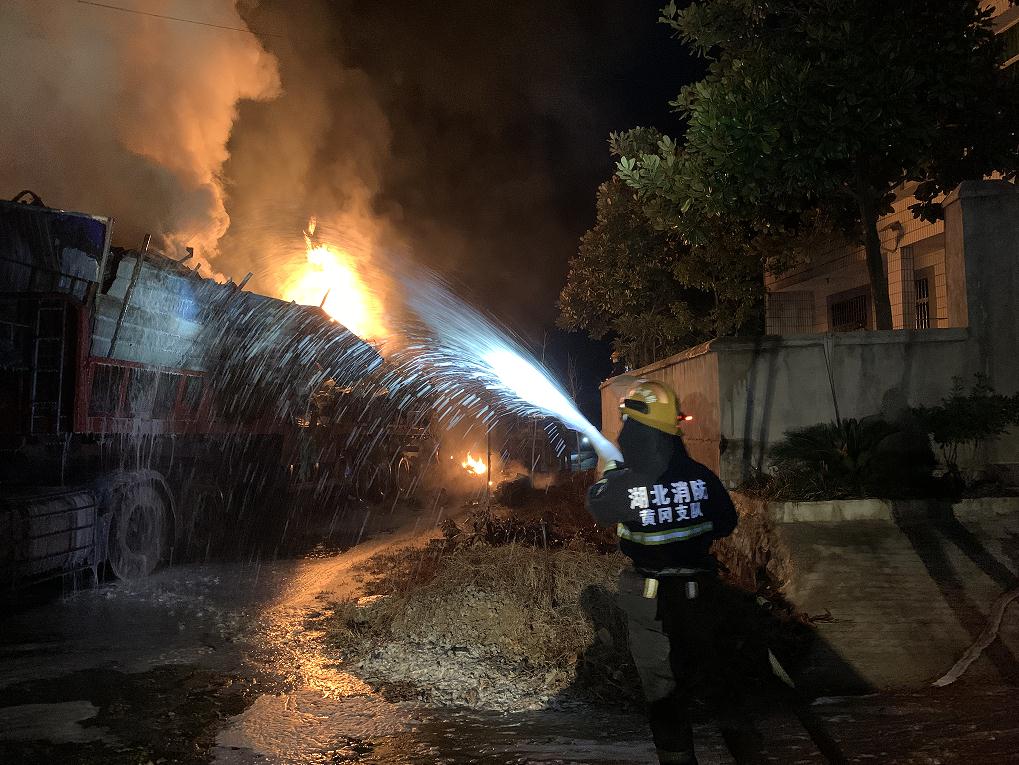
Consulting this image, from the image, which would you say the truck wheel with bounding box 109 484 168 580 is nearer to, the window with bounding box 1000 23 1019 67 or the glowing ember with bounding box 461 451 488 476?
the glowing ember with bounding box 461 451 488 476

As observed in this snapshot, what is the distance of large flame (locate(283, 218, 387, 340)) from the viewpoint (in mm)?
21609

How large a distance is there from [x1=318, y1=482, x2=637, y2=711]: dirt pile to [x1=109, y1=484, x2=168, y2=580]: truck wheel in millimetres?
3173

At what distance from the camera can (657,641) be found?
139 inches

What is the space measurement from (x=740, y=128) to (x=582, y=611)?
16.2 feet

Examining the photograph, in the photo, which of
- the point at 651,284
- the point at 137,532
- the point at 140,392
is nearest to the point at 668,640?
the point at 137,532

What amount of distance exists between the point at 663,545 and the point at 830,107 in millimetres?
5877

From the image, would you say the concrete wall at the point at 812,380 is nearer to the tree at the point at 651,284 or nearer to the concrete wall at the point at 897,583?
the concrete wall at the point at 897,583

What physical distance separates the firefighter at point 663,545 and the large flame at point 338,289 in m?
18.0

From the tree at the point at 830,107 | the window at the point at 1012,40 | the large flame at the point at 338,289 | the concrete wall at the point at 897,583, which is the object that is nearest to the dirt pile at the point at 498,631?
the concrete wall at the point at 897,583

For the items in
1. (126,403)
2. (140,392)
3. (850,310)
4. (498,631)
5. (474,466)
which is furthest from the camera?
(474,466)

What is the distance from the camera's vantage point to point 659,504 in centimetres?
356

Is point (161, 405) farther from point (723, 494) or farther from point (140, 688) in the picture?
point (723, 494)

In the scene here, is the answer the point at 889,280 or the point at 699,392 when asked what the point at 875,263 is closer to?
the point at 699,392

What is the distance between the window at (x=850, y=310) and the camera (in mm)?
18000
